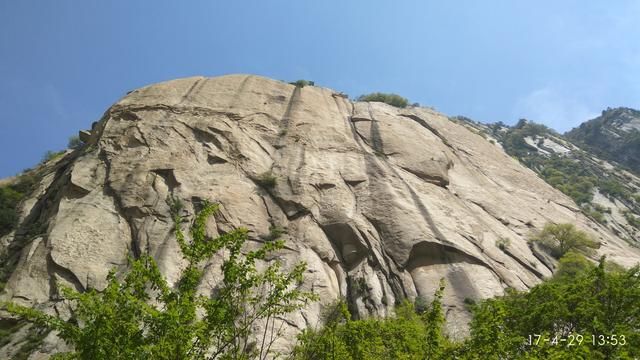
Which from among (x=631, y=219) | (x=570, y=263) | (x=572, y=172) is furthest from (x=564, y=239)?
(x=572, y=172)

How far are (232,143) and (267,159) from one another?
2.47 m

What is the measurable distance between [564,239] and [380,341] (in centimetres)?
2610

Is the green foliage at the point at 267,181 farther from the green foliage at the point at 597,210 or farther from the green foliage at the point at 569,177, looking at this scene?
the green foliage at the point at 569,177

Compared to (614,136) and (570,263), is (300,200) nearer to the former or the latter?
(570,263)

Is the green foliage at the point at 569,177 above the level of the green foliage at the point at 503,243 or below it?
below

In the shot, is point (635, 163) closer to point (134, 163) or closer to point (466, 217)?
point (466, 217)

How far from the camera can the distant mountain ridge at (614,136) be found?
110438 millimetres

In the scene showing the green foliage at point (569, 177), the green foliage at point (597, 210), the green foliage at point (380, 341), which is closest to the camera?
the green foliage at point (380, 341)

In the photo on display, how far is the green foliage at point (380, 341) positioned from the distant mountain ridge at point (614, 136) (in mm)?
107183

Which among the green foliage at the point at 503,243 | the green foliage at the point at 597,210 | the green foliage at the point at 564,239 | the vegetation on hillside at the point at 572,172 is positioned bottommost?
the vegetation on hillside at the point at 572,172

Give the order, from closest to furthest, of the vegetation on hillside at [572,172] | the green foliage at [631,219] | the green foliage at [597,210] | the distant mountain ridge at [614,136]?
the green foliage at [597,210] → the green foliage at [631,219] → the vegetation on hillside at [572,172] → the distant mountain ridge at [614,136]

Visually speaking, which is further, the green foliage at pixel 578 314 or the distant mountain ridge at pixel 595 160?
the distant mountain ridge at pixel 595 160

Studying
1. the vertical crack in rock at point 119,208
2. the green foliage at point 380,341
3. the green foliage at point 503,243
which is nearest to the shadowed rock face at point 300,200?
the vertical crack in rock at point 119,208

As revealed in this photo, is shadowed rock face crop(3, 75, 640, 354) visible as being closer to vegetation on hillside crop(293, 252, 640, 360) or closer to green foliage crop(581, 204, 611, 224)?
vegetation on hillside crop(293, 252, 640, 360)
